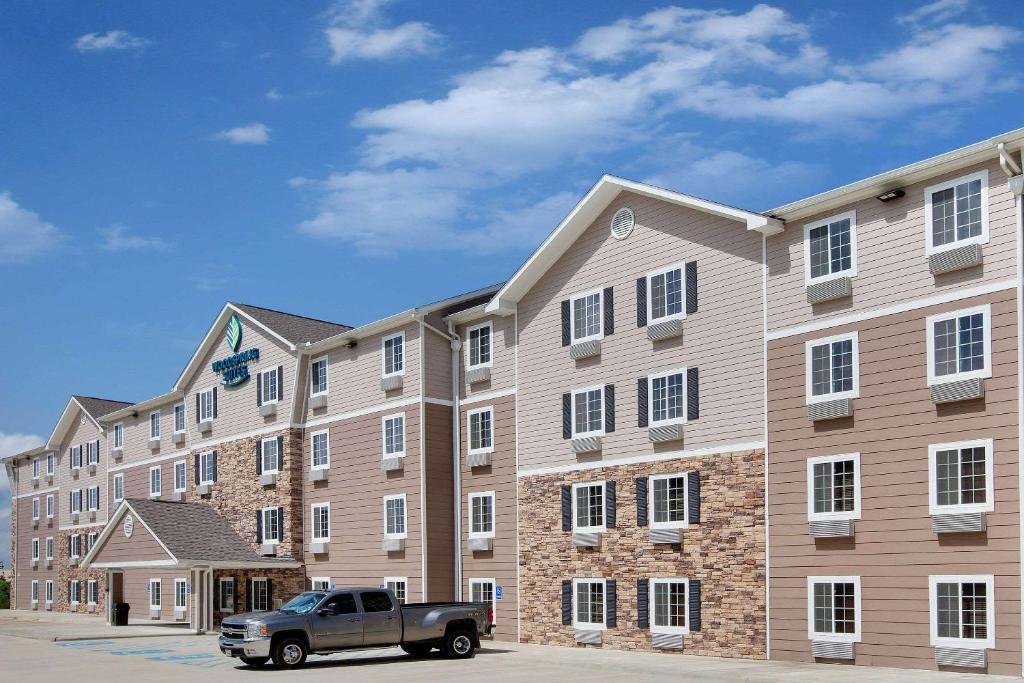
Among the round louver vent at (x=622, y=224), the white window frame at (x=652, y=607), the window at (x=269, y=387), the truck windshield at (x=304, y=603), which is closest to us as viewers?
the truck windshield at (x=304, y=603)

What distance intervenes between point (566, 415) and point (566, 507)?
8.61 ft

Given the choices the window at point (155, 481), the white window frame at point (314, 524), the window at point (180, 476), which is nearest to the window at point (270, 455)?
the white window frame at point (314, 524)

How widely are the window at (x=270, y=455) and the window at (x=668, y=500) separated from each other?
18.9 meters

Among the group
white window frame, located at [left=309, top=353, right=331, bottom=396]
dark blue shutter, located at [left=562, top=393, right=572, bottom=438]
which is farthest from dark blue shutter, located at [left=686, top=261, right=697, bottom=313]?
white window frame, located at [left=309, top=353, right=331, bottom=396]

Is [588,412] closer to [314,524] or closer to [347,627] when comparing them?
[347,627]

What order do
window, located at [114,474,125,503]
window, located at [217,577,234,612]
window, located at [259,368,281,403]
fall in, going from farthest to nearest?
window, located at [114,474,125,503]
window, located at [259,368,281,403]
window, located at [217,577,234,612]

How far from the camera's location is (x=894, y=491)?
82.9ft

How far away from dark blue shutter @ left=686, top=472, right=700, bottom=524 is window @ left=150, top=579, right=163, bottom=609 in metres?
30.6

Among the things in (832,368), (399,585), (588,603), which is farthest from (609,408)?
(399,585)

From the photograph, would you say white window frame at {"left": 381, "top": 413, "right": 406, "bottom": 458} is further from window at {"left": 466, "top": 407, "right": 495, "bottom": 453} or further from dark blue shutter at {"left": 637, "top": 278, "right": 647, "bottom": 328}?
dark blue shutter at {"left": 637, "top": 278, "right": 647, "bottom": 328}

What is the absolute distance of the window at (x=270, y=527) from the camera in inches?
1779

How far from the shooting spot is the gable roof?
28859 millimetres

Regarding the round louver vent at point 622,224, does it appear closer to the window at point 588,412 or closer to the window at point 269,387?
the window at point 588,412

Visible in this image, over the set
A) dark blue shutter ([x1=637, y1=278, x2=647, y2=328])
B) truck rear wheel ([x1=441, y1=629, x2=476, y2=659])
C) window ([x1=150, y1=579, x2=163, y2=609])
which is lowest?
window ([x1=150, y1=579, x2=163, y2=609])
